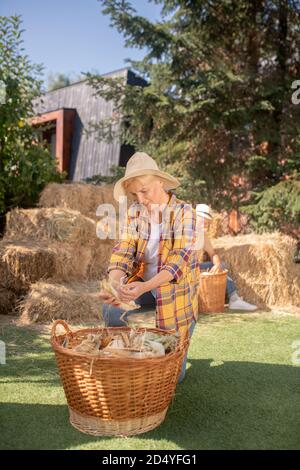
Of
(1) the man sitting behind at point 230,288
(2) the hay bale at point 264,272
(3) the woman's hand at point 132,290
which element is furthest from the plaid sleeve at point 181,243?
(2) the hay bale at point 264,272

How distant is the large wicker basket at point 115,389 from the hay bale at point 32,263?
9.39 feet

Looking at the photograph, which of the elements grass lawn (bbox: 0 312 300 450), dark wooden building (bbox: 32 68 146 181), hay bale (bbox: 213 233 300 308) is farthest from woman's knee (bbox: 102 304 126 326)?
dark wooden building (bbox: 32 68 146 181)

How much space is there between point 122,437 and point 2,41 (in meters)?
5.65

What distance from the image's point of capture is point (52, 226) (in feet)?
19.6

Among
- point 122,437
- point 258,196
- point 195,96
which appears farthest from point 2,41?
point 122,437

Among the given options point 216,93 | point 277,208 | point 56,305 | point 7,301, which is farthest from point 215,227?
point 7,301

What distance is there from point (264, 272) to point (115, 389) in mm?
3976

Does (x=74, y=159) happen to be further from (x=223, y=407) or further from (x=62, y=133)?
(x=223, y=407)

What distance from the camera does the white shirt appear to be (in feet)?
10.4

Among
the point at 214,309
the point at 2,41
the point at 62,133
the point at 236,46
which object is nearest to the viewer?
the point at 214,309

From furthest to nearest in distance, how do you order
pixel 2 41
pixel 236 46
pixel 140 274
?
pixel 236 46, pixel 2 41, pixel 140 274

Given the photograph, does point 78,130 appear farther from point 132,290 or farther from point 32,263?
point 132,290

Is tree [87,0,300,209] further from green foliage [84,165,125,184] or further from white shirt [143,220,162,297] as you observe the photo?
white shirt [143,220,162,297]

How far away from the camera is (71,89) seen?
1462 cm
